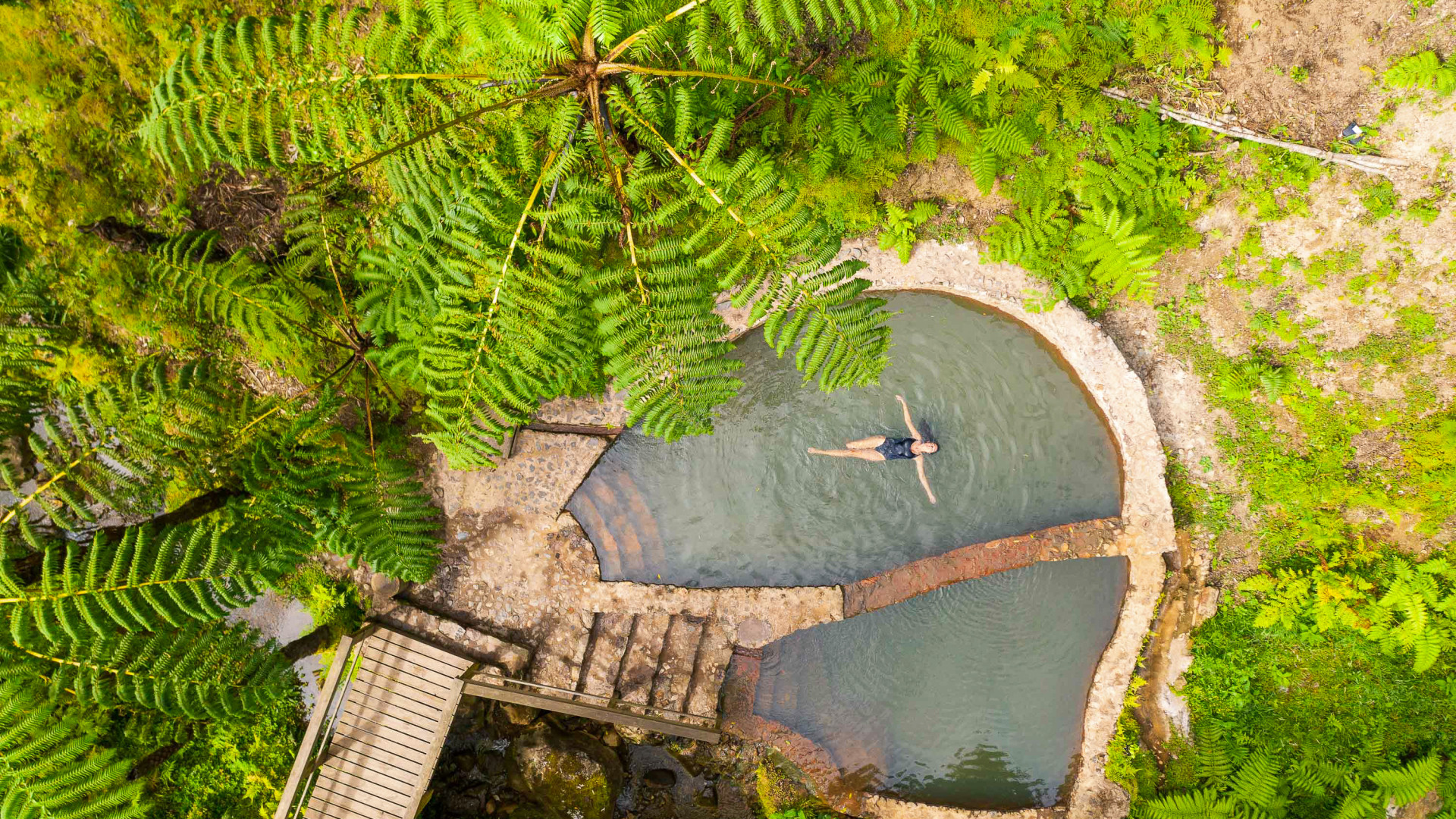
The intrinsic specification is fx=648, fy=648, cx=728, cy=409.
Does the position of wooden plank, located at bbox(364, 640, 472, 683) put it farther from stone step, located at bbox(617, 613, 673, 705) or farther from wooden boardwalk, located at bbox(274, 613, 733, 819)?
stone step, located at bbox(617, 613, 673, 705)

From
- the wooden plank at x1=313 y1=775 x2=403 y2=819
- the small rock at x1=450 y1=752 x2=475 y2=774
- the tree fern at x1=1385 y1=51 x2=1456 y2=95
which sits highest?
the tree fern at x1=1385 y1=51 x2=1456 y2=95

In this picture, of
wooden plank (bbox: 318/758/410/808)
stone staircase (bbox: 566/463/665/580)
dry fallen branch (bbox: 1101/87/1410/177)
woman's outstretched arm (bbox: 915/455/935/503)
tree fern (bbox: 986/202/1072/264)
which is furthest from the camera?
stone staircase (bbox: 566/463/665/580)

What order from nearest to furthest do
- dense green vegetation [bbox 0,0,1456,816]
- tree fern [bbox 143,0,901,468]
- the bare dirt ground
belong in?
→ tree fern [bbox 143,0,901,468], dense green vegetation [bbox 0,0,1456,816], the bare dirt ground

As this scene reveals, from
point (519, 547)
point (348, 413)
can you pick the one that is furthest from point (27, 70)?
point (519, 547)

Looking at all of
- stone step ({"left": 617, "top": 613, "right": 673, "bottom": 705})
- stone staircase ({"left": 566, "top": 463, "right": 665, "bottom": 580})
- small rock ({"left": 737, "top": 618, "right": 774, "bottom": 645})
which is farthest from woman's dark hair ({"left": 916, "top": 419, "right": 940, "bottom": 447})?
stone step ({"left": 617, "top": 613, "right": 673, "bottom": 705})

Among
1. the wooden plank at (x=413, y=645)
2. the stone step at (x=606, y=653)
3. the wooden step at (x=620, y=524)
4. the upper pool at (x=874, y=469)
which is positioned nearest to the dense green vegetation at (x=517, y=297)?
the wooden plank at (x=413, y=645)

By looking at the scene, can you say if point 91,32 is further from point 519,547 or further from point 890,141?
point 890,141

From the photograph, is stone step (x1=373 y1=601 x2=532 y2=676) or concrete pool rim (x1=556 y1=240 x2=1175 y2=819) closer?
concrete pool rim (x1=556 y1=240 x2=1175 y2=819)

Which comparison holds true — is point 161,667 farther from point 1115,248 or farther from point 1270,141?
point 1270,141
